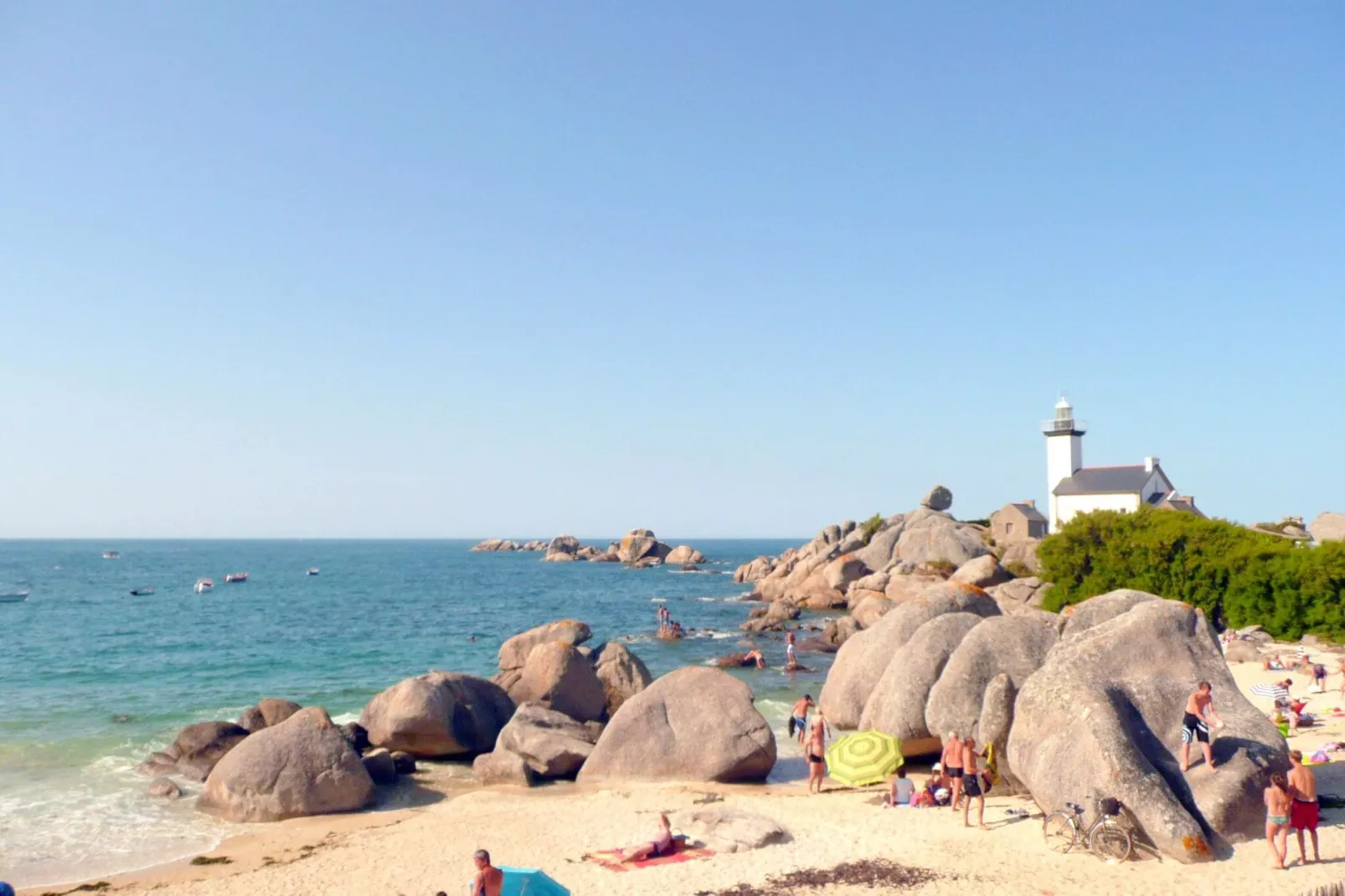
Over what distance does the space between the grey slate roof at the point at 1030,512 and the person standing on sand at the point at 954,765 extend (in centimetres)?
5632

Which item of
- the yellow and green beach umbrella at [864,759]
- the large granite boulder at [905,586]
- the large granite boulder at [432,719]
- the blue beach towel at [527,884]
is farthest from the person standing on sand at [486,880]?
the large granite boulder at [905,586]

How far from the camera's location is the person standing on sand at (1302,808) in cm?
1286

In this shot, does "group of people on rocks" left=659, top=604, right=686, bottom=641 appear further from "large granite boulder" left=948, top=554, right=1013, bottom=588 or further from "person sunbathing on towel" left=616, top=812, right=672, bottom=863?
"person sunbathing on towel" left=616, top=812, right=672, bottom=863

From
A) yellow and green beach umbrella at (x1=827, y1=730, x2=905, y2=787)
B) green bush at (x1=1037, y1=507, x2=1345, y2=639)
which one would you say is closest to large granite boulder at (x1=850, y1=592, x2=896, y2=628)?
green bush at (x1=1037, y1=507, x2=1345, y2=639)

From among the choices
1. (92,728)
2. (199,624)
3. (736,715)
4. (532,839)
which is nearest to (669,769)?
(736,715)

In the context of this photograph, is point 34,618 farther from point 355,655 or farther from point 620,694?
point 620,694

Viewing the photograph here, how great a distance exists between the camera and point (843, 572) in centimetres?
6806

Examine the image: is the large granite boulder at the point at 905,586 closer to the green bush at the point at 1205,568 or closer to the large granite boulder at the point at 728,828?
the green bush at the point at 1205,568

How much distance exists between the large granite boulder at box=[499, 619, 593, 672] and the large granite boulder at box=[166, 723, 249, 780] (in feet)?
25.2

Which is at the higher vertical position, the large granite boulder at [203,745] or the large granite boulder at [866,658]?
the large granite boulder at [866,658]

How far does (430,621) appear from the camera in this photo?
60094 millimetres

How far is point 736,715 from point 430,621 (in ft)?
144

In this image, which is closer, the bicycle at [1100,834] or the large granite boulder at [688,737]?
the bicycle at [1100,834]

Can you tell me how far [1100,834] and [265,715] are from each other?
2061 centimetres
